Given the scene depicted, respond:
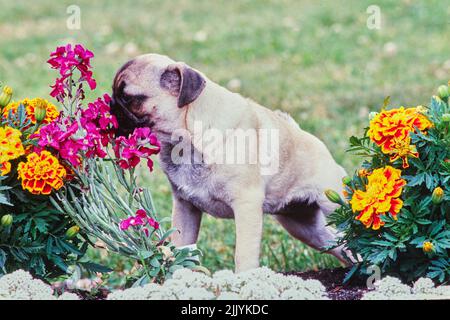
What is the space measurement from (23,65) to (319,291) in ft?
24.8

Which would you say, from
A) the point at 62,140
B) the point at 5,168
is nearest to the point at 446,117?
the point at 62,140

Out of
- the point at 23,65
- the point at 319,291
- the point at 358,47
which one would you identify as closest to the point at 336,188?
the point at 319,291

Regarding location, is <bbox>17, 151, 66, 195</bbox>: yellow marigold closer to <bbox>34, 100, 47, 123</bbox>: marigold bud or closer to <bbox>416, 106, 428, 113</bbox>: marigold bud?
<bbox>34, 100, 47, 123</bbox>: marigold bud

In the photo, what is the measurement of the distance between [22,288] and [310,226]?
1.81m

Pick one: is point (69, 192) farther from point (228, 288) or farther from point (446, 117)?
point (446, 117)

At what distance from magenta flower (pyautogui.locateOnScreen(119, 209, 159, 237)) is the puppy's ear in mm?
553

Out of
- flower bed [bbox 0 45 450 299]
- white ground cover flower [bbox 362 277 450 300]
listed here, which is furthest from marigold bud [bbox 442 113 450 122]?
white ground cover flower [bbox 362 277 450 300]

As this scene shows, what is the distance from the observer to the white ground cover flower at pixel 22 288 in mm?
3193

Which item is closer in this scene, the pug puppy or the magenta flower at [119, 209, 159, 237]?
the magenta flower at [119, 209, 159, 237]

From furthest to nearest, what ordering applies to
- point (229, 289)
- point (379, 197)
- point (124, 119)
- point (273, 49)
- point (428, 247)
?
point (273, 49), point (124, 119), point (379, 197), point (428, 247), point (229, 289)

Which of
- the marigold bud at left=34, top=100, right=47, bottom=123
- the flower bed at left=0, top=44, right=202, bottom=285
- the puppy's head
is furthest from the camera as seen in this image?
the puppy's head

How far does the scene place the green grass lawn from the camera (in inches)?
309

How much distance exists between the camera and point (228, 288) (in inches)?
125

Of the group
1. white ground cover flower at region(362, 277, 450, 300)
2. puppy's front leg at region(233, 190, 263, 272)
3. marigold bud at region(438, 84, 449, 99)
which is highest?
marigold bud at region(438, 84, 449, 99)
